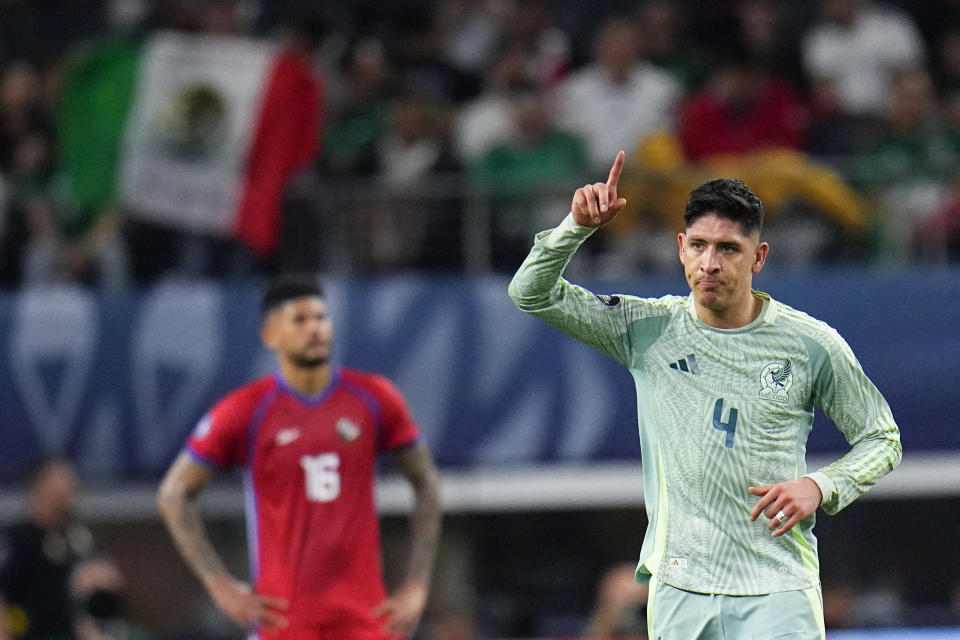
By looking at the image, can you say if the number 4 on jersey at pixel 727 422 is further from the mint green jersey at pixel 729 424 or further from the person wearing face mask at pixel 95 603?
the person wearing face mask at pixel 95 603

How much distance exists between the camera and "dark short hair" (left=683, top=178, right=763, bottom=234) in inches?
174

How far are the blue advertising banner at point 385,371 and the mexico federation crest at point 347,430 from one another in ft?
11.6

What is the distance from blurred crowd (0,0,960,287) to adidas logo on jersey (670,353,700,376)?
4697 millimetres

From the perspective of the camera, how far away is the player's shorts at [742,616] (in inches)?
171

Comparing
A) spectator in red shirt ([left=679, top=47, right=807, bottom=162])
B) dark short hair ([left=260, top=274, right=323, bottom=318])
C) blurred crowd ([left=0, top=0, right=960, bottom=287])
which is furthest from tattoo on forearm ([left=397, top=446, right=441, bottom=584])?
spectator in red shirt ([left=679, top=47, right=807, bottom=162])

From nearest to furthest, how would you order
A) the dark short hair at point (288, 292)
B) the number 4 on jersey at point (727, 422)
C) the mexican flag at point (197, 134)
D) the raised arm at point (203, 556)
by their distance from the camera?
→ the number 4 on jersey at point (727, 422), the raised arm at point (203, 556), the dark short hair at point (288, 292), the mexican flag at point (197, 134)

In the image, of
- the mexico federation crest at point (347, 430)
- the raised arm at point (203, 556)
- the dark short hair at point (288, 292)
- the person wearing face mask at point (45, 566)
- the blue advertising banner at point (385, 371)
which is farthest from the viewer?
the blue advertising banner at point (385, 371)

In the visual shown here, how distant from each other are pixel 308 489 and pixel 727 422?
2145 mm

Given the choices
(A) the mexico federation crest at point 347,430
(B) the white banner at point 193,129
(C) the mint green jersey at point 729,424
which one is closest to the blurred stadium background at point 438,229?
(B) the white banner at point 193,129

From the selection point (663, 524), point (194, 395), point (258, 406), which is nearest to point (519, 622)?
point (194, 395)

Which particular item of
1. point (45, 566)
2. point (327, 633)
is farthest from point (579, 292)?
point (45, 566)

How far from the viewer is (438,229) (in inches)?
378

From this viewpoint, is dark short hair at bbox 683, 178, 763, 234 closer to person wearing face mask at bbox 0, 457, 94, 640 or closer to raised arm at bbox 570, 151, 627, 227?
raised arm at bbox 570, 151, 627, 227

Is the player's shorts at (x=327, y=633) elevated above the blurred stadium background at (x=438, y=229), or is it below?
below
